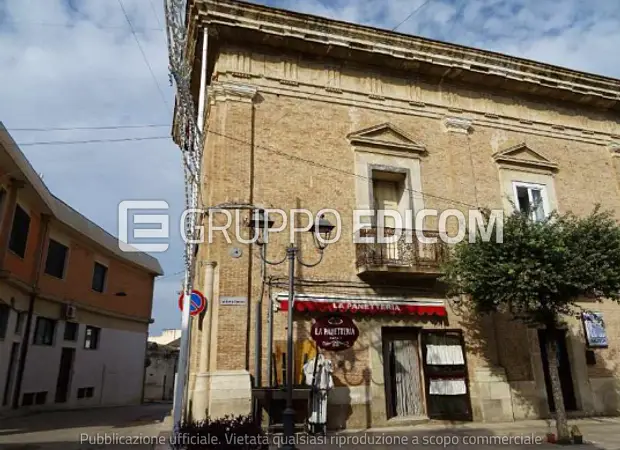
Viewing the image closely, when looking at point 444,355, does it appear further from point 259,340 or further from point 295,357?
point 259,340

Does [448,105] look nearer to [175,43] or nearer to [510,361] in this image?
[510,361]

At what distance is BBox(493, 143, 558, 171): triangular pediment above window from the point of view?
12.7 metres

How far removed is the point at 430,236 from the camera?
1112cm

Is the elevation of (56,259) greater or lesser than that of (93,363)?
greater

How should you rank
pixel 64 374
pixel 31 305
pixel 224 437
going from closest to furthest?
pixel 224 437, pixel 31 305, pixel 64 374

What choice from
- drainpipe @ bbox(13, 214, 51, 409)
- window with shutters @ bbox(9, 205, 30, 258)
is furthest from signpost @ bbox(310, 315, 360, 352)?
drainpipe @ bbox(13, 214, 51, 409)

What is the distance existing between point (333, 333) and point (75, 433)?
5.54m

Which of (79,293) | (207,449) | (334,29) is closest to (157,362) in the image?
(79,293)

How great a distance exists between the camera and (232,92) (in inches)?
434

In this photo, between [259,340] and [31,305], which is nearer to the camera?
[259,340]

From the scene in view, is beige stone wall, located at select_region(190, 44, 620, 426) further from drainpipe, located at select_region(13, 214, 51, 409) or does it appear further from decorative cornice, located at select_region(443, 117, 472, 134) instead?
drainpipe, located at select_region(13, 214, 51, 409)

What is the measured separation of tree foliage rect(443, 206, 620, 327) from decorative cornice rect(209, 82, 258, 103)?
19.1ft

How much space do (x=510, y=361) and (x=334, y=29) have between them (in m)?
8.74

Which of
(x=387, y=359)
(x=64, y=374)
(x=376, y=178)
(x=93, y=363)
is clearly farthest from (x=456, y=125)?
(x=93, y=363)
